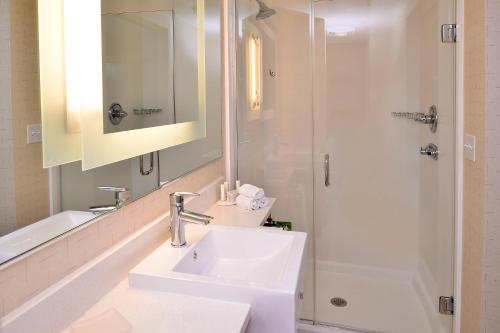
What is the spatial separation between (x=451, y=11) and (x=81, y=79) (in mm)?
1843

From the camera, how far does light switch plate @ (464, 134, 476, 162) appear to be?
1.70m

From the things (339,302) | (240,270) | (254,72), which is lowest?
(339,302)

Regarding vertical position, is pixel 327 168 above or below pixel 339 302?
above

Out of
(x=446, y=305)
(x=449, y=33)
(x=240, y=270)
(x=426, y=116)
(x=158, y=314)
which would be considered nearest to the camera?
(x=158, y=314)

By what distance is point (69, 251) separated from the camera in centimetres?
100

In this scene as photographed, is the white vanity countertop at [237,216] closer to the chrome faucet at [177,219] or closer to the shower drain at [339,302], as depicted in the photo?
the chrome faucet at [177,219]

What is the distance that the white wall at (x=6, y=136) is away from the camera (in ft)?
2.68

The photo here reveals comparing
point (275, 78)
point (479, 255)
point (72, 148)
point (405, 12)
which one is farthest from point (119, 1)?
point (405, 12)

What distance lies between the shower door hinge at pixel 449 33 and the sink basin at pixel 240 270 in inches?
51.8

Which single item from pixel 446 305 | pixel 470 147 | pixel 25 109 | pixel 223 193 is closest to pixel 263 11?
pixel 223 193

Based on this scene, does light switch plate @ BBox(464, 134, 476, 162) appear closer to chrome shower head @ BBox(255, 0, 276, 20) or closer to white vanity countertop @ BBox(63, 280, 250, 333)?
white vanity countertop @ BBox(63, 280, 250, 333)

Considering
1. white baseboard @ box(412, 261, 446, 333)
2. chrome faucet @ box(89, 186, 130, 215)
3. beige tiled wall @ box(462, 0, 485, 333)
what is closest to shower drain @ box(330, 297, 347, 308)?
white baseboard @ box(412, 261, 446, 333)

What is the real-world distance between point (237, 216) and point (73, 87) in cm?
113

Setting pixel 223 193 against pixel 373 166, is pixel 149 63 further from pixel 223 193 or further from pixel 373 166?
pixel 373 166
